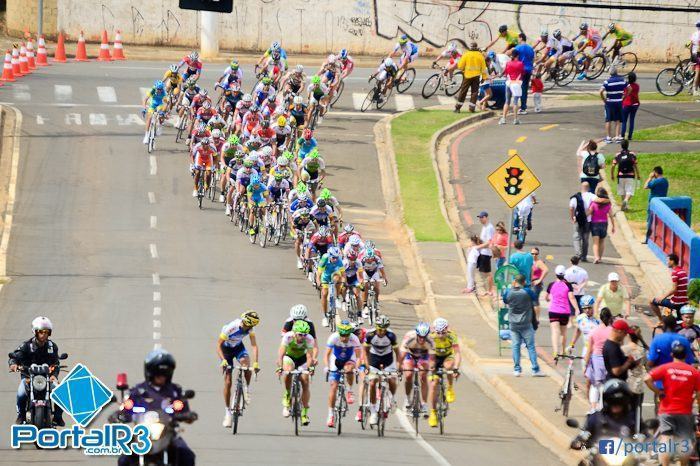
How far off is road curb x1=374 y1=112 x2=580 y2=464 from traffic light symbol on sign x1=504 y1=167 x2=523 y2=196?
279 cm

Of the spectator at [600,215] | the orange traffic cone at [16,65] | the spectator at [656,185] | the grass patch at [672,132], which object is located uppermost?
the orange traffic cone at [16,65]

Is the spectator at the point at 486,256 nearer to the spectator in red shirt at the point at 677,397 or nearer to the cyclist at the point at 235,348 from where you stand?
the cyclist at the point at 235,348

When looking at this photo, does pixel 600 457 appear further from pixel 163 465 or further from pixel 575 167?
pixel 575 167

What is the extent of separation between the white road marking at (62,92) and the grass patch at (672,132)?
660 inches

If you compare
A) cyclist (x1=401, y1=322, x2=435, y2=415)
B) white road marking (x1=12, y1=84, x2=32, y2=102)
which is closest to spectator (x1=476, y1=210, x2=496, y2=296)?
cyclist (x1=401, y1=322, x2=435, y2=415)

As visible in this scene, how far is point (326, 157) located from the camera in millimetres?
40594

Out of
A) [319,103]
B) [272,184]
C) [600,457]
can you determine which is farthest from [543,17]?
[600,457]

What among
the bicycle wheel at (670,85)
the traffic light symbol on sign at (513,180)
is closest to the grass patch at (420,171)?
the traffic light symbol on sign at (513,180)

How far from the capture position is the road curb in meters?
20.9

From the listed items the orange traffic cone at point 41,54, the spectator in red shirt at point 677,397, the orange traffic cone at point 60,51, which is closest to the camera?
the spectator in red shirt at point 677,397

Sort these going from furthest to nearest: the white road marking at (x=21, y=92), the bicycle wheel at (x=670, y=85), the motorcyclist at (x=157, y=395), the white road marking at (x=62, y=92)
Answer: the bicycle wheel at (x=670, y=85)
the white road marking at (x=62, y=92)
the white road marking at (x=21, y=92)
the motorcyclist at (x=157, y=395)

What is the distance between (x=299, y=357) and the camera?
67.6 feet

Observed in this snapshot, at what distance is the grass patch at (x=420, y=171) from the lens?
34906mm

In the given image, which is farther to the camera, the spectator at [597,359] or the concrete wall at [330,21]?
the concrete wall at [330,21]
